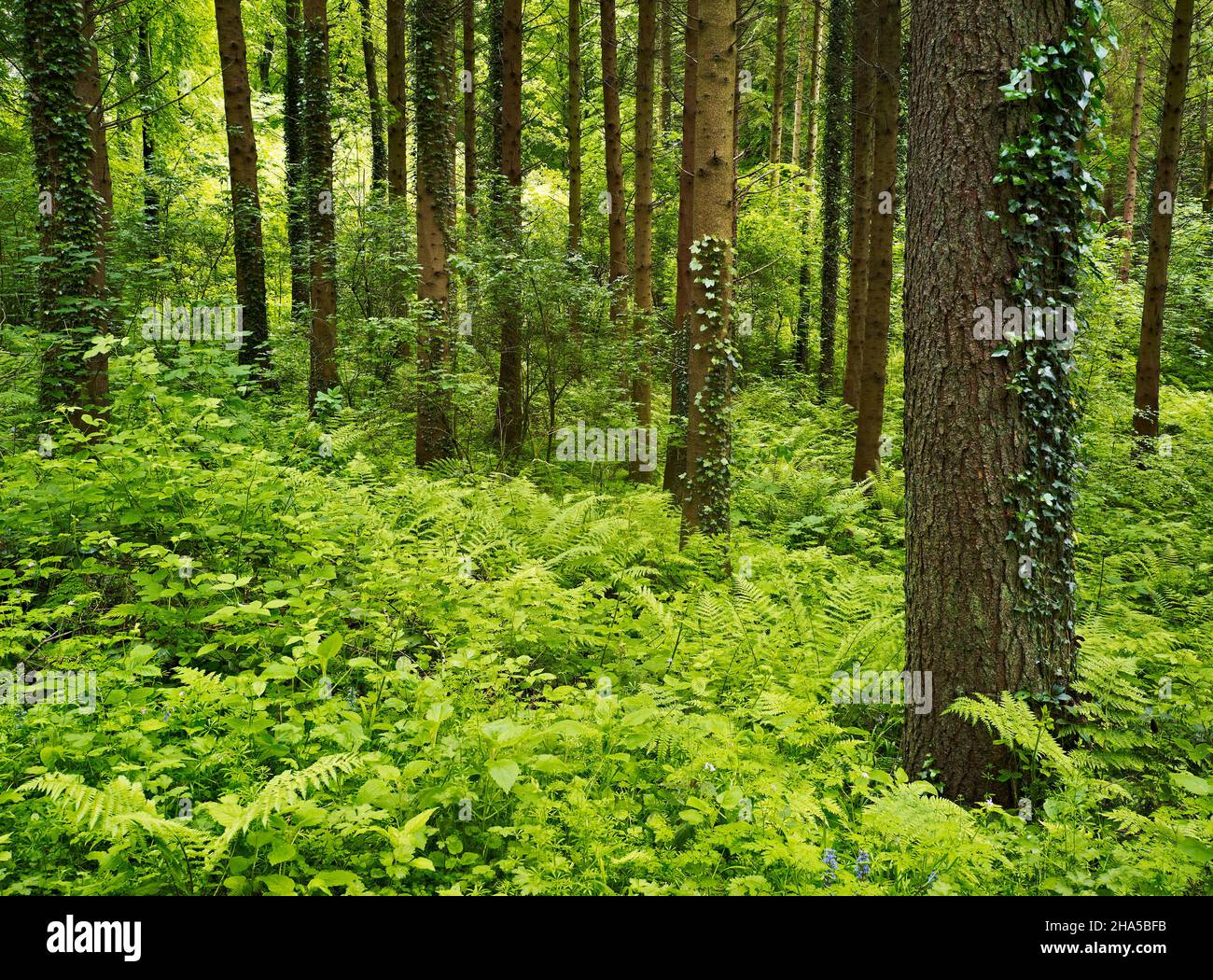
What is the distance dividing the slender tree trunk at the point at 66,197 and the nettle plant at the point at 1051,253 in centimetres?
767

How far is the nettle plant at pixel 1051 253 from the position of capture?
12.5ft

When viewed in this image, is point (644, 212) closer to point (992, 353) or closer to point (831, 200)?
point (992, 353)

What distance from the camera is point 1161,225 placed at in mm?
10734

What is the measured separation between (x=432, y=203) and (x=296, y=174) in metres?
8.74

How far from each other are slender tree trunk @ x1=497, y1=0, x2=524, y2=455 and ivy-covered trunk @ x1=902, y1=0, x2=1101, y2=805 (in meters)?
6.41

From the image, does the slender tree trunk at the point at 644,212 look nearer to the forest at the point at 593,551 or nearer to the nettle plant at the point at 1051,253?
the forest at the point at 593,551

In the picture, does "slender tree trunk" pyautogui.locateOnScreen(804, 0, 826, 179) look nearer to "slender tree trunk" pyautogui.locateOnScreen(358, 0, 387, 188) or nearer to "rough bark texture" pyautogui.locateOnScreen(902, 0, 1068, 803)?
"slender tree trunk" pyautogui.locateOnScreen(358, 0, 387, 188)

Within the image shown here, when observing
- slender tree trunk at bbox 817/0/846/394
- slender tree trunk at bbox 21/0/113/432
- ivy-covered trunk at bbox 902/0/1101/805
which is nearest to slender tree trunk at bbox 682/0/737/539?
ivy-covered trunk at bbox 902/0/1101/805

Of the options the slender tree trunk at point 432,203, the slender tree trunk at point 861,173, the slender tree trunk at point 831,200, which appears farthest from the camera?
the slender tree trunk at point 831,200

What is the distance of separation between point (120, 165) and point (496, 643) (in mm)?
20336

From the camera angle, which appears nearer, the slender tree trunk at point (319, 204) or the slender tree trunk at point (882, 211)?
the slender tree trunk at point (882, 211)

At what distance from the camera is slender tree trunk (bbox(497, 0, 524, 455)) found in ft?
32.4

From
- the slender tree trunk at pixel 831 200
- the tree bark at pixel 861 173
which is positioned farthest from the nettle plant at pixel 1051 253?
the slender tree trunk at pixel 831 200
